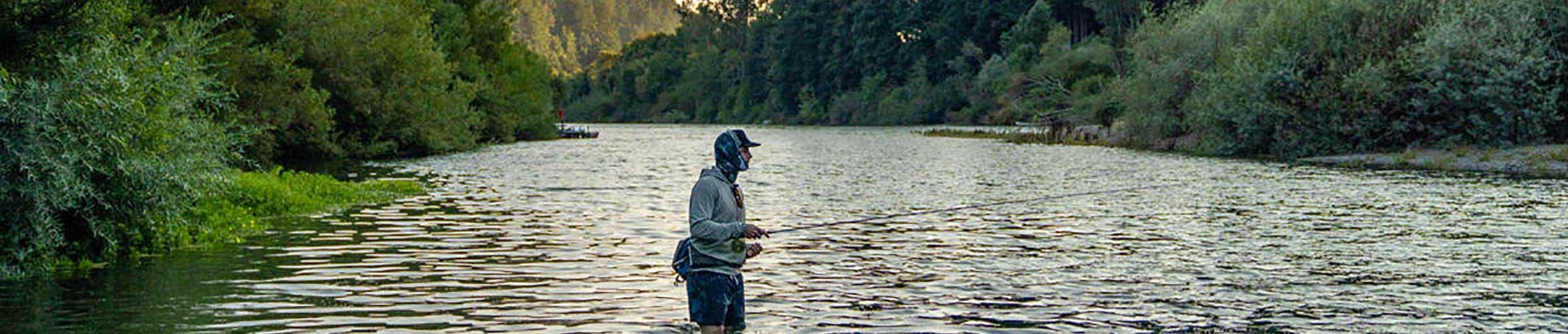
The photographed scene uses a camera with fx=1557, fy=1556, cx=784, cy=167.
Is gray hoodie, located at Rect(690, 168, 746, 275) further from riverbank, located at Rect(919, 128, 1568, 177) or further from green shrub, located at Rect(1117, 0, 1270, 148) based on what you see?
green shrub, located at Rect(1117, 0, 1270, 148)

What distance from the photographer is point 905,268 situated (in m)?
19.1

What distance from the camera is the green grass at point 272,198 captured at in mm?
22297

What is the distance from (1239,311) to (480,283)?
26.3 ft

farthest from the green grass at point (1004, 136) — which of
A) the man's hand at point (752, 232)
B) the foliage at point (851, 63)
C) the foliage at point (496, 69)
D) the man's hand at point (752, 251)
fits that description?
the man's hand at point (752, 232)

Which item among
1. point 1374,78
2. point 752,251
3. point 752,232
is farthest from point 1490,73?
point 752,232

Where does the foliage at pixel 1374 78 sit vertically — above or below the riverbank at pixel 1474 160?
above

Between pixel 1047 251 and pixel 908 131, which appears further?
pixel 908 131

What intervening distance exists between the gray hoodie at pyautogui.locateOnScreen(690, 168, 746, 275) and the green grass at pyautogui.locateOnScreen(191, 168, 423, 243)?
438 inches

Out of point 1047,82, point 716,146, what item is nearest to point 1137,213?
point 716,146

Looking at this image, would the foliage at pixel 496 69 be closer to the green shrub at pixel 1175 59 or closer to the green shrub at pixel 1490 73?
the green shrub at pixel 1175 59

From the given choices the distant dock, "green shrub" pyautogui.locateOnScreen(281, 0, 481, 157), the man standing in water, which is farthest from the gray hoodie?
the distant dock

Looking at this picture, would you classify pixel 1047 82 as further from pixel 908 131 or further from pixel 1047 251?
pixel 1047 251

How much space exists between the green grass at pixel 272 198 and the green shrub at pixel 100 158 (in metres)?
1.27

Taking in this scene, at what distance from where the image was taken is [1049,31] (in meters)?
123
